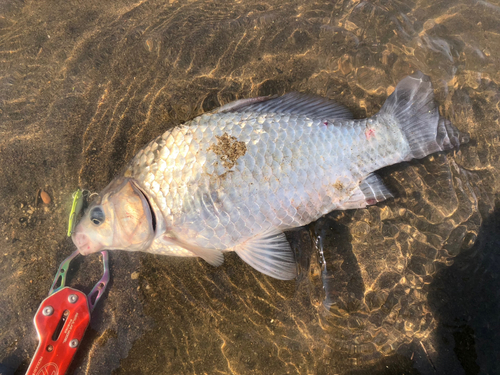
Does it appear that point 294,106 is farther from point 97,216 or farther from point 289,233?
point 97,216

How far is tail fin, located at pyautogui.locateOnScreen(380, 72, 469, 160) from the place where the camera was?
8.32 feet

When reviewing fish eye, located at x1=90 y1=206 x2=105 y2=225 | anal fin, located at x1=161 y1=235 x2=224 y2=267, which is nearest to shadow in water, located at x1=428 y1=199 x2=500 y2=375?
anal fin, located at x1=161 y1=235 x2=224 y2=267

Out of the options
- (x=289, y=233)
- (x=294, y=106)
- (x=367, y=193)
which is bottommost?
(x=289, y=233)

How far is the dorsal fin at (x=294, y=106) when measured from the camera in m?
2.51

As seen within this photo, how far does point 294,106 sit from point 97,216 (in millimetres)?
2023

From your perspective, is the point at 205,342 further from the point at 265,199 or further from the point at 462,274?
the point at 462,274

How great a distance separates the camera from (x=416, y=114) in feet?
8.39

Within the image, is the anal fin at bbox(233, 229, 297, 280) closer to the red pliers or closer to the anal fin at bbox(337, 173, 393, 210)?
the anal fin at bbox(337, 173, 393, 210)

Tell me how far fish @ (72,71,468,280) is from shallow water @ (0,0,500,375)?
0.47 meters

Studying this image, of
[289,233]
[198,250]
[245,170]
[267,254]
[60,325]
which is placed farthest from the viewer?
[289,233]

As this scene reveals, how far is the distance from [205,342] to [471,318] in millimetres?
2594

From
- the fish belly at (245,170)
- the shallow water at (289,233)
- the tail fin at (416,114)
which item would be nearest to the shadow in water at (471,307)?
the shallow water at (289,233)

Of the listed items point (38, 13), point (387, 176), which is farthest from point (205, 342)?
point (38, 13)

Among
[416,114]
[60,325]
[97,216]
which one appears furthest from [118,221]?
[416,114]
